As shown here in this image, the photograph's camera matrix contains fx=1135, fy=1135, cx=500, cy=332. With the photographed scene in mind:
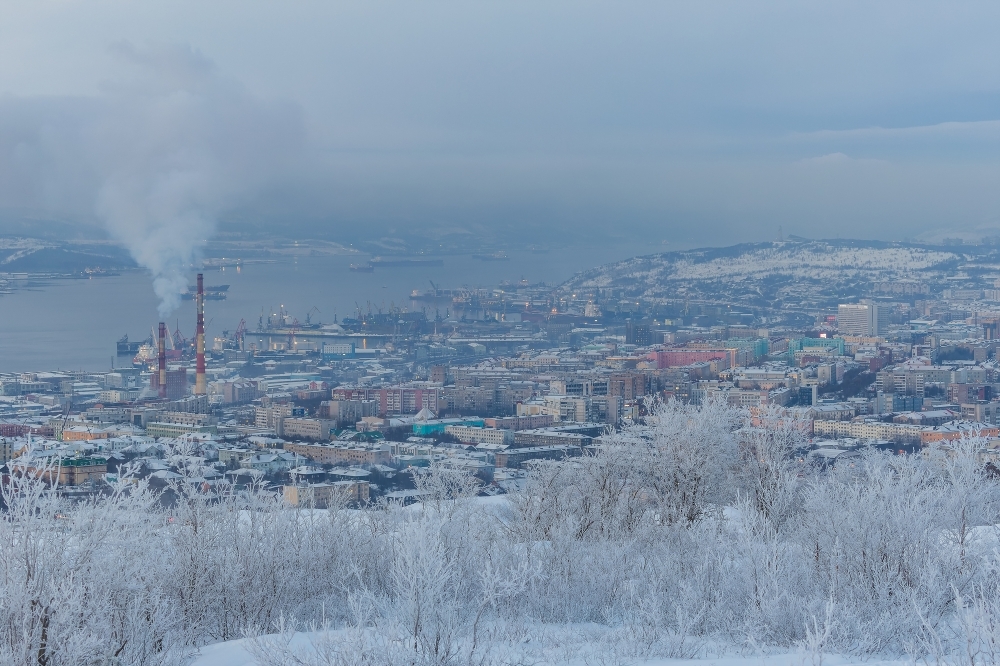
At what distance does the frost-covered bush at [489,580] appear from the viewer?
3.86 metres

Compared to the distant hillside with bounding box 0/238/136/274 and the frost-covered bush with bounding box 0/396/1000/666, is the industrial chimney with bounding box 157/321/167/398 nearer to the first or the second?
the distant hillside with bounding box 0/238/136/274

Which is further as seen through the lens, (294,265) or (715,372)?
(294,265)

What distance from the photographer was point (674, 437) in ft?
29.9

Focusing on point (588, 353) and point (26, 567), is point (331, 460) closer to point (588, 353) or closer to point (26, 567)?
point (26, 567)

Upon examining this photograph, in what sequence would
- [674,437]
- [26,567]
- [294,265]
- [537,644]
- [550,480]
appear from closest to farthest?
[26,567] < [537,644] < [550,480] < [674,437] < [294,265]

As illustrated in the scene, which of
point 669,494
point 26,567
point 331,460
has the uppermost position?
point 26,567

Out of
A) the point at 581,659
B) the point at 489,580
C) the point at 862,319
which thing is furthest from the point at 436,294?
the point at 489,580

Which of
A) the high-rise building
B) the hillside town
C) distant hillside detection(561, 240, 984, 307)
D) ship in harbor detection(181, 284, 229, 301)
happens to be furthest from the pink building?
ship in harbor detection(181, 284, 229, 301)

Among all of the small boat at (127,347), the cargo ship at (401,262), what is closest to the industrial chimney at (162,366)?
the small boat at (127,347)

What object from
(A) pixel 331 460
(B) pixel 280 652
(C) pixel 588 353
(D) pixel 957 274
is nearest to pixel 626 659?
(B) pixel 280 652

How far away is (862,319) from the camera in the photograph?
35.8 metres

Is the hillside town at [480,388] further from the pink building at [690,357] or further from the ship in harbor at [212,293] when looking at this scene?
the ship in harbor at [212,293]

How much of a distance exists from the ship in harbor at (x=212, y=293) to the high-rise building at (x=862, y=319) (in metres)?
19.4

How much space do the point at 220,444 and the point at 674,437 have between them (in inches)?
396
